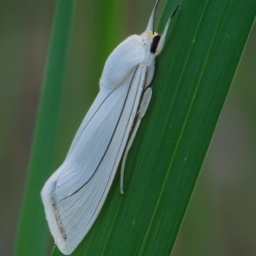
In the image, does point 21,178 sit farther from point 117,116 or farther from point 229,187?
point 117,116

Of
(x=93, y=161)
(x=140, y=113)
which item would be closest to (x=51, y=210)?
(x=93, y=161)

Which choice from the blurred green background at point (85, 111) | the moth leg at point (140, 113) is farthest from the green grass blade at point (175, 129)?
the blurred green background at point (85, 111)

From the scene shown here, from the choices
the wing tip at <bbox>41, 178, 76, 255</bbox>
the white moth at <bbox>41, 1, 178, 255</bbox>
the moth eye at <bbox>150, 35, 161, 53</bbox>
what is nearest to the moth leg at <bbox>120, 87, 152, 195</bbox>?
the white moth at <bbox>41, 1, 178, 255</bbox>

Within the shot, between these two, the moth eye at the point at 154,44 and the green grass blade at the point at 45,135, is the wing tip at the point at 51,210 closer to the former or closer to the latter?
the green grass blade at the point at 45,135

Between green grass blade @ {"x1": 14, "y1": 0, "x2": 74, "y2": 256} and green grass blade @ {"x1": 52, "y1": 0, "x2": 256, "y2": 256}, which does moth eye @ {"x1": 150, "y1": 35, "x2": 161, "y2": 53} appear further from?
green grass blade @ {"x1": 14, "y1": 0, "x2": 74, "y2": 256}

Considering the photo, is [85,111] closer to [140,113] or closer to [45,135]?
[45,135]

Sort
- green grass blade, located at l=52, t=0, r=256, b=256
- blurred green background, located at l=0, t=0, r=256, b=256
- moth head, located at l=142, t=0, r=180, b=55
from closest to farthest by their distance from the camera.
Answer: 1. green grass blade, located at l=52, t=0, r=256, b=256
2. moth head, located at l=142, t=0, r=180, b=55
3. blurred green background, located at l=0, t=0, r=256, b=256
